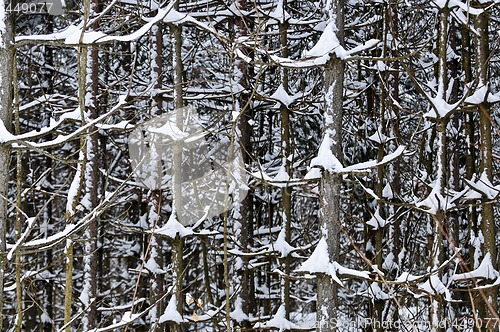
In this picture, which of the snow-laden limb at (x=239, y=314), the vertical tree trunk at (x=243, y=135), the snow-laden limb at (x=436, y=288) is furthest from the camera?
the vertical tree trunk at (x=243, y=135)

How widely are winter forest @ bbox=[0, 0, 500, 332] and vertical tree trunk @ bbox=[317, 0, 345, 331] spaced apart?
0.06 feet

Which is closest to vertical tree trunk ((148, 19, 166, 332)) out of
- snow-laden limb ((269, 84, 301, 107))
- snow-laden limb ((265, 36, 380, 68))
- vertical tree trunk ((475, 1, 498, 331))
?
snow-laden limb ((269, 84, 301, 107))

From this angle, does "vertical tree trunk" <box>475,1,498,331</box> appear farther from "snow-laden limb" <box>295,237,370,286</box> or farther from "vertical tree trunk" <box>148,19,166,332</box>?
"vertical tree trunk" <box>148,19,166,332</box>

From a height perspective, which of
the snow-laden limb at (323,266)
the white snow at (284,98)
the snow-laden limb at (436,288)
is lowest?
the snow-laden limb at (436,288)

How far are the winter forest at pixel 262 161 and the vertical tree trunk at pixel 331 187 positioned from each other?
0.06ft

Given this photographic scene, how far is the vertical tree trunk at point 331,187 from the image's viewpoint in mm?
6789

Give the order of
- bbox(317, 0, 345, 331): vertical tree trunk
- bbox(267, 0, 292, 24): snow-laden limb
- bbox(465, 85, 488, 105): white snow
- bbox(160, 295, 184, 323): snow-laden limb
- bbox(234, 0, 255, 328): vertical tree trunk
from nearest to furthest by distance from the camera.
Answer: bbox(317, 0, 345, 331): vertical tree trunk → bbox(160, 295, 184, 323): snow-laden limb → bbox(465, 85, 488, 105): white snow → bbox(267, 0, 292, 24): snow-laden limb → bbox(234, 0, 255, 328): vertical tree trunk

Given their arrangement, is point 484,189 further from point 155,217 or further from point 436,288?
point 155,217

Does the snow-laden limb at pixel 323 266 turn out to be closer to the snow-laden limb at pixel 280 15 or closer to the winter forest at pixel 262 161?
the winter forest at pixel 262 161

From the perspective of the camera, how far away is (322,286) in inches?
268

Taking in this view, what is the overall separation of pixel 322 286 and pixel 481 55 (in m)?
3.97

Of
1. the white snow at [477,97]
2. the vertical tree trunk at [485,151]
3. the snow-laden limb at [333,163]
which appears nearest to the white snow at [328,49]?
the snow-laden limb at [333,163]

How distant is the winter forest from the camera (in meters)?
3.89

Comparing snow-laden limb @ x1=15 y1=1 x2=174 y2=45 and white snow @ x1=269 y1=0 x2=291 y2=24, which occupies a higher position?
white snow @ x1=269 y1=0 x2=291 y2=24
